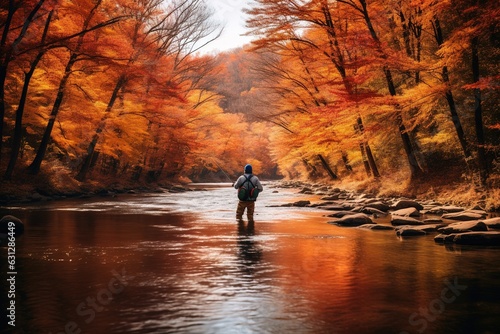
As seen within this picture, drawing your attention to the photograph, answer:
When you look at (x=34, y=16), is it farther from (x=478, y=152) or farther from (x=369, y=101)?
(x=478, y=152)

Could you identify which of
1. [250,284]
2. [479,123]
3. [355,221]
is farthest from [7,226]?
[479,123]

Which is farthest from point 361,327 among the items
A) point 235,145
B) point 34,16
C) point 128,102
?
point 235,145

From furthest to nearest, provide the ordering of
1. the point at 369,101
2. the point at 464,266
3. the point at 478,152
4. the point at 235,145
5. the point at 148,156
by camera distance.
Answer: the point at 235,145, the point at 148,156, the point at 369,101, the point at 478,152, the point at 464,266

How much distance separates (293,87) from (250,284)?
27.6 m

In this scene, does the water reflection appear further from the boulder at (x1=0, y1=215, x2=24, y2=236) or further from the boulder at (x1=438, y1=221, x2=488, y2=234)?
the boulder at (x1=0, y1=215, x2=24, y2=236)

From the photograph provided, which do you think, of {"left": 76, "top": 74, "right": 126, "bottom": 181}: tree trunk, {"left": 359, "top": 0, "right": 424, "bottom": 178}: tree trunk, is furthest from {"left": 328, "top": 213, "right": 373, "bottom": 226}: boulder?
{"left": 76, "top": 74, "right": 126, "bottom": 181}: tree trunk

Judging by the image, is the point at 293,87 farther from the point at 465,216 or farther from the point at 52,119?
the point at 465,216

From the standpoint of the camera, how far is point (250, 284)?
20.4ft

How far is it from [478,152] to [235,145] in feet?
156

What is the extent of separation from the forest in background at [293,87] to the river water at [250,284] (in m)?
7.50

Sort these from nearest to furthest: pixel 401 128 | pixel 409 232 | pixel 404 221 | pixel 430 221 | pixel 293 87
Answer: pixel 409 232
pixel 404 221
pixel 430 221
pixel 401 128
pixel 293 87

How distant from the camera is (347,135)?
926 inches

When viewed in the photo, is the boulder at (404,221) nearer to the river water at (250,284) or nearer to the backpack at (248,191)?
the river water at (250,284)

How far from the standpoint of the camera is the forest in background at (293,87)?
16.5 metres
